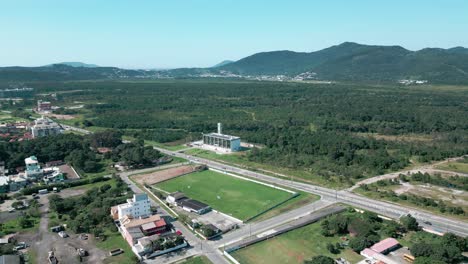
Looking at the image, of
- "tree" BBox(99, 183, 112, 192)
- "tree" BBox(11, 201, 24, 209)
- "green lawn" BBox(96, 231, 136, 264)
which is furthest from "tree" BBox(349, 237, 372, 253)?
"tree" BBox(11, 201, 24, 209)

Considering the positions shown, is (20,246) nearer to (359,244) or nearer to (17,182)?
(17,182)

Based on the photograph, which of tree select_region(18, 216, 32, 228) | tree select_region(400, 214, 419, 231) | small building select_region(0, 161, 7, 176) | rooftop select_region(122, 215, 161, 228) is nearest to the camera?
tree select_region(400, 214, 419, 231)

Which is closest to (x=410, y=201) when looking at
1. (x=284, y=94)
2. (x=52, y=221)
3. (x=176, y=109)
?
(x=52, y=221)

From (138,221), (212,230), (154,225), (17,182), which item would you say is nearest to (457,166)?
(212,230)

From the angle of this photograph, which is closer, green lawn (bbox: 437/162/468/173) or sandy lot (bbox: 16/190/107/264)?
sandy lot (bbox: 16/190/107/264)

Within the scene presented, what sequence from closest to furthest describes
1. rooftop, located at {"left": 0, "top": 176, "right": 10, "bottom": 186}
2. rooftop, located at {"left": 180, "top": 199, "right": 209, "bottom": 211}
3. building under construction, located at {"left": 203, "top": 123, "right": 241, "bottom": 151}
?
rooftop, located at {"left": 180, "top": 199, "right": 209, "bottom": 211}
rooftop, located at {"left": 0, "top": 176, "right": 10, "bottom": 186}
building under construction, located at {"left": 203, "top": 123, "right": 241, "bottom": 151}

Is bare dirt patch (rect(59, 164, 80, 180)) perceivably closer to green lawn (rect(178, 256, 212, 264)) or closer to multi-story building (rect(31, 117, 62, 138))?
multi-story building (rect(31, 117, 62, 138))

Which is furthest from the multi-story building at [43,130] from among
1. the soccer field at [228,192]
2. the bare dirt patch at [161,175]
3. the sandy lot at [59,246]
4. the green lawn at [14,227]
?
the sandy lot at [59,246]
